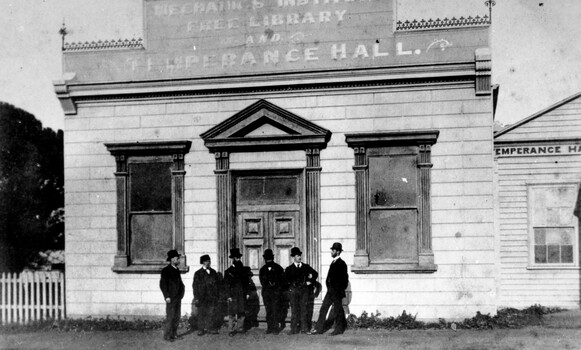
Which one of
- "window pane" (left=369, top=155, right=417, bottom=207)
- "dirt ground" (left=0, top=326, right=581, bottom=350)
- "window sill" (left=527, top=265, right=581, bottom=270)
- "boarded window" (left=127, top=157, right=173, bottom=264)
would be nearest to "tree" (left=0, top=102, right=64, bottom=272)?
"boarded window" (left=127, top=157, right=173, bottom=264)

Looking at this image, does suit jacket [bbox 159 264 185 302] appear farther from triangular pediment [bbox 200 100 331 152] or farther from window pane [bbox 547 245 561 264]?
window pane [bbox 547 245 561 264]

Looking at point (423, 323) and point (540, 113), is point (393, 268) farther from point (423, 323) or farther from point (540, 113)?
point (540, 113)

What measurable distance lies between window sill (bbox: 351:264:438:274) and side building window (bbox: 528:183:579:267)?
4.98 meters

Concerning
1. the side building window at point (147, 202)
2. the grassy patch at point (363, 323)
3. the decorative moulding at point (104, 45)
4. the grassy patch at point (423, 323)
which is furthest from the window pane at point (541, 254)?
the decorative moulding at point (104, 45)

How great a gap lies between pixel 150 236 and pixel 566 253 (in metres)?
9.75

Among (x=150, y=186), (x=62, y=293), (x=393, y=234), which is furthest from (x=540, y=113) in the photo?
(x=62, y=293)

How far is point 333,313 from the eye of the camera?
38.5ft

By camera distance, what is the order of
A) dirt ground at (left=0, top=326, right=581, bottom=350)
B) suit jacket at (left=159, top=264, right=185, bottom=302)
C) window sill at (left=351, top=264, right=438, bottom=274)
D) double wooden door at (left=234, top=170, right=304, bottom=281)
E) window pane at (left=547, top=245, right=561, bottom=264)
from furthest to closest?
window pane at (left=547, top=245, right=561, bottom=264) → double wooden door at (left=234, top=170, right=304, bottom=281) → window sill at (left=351, top=264, right=438, bottom=274) → suit jacket at (left=159, top=264, right=185, bottom=302) → dirt ground at (left=0, top=326, right=581, bottom=350)

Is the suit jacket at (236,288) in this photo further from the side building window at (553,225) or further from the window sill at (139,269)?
the side building window at (553,225)

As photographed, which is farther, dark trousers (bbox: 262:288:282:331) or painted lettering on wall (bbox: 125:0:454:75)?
painted lettering on wall (bbox: 125:0:454:75)

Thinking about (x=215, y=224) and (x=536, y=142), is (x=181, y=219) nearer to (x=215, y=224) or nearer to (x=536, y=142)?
(x=215, y=224)

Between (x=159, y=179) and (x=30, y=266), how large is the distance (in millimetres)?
11701

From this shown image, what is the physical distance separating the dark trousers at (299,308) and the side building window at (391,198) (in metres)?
1.22

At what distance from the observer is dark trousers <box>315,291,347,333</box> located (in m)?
11.7
